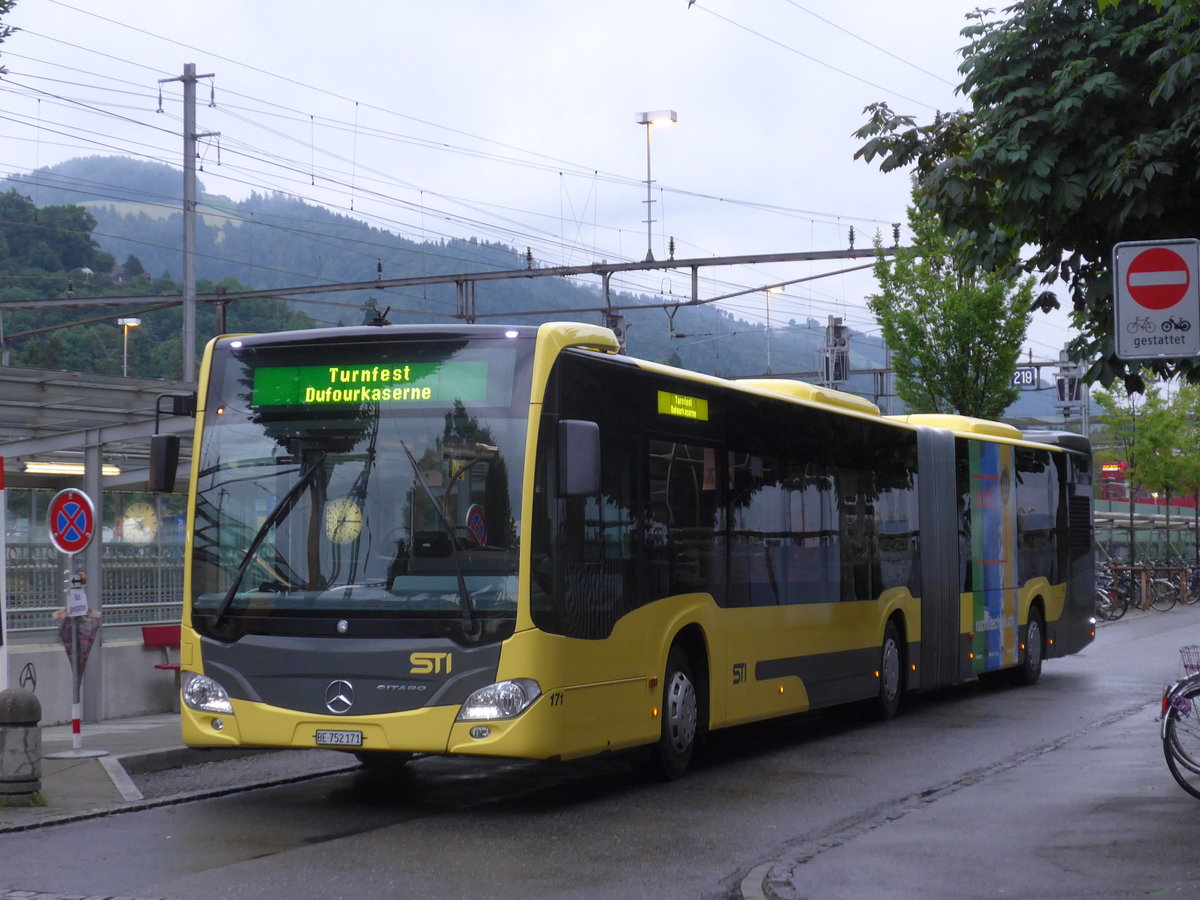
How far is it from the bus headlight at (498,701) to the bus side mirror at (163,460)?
273 cm

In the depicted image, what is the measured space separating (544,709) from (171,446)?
126 inches

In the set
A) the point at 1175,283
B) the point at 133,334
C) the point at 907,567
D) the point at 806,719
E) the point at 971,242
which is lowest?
the point at 806,719

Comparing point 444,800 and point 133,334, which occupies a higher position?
point 133,334

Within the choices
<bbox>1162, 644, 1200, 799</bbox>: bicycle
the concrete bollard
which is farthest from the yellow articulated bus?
<bbox>1162, 644, 1200, 799</bbox>: bicycle

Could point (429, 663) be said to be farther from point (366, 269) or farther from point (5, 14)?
point (366, 269)

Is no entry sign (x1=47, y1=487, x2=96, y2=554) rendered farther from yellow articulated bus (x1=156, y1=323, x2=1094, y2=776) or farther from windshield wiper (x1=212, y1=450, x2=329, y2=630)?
windshield wiper (x1=212, y1=450, x2=329, y2=630)

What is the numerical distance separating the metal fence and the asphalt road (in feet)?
12.7

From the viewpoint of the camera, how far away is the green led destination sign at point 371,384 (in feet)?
35.2

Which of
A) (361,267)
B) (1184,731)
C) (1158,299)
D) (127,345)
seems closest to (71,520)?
(1184,731)

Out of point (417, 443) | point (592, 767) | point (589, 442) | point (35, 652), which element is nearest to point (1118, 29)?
point (589, 442)

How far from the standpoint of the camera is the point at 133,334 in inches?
2744

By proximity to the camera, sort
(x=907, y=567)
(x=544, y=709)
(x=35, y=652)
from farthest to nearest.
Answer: (x=907, y=567) < (x=35, y=652) < (x=544, y=709)

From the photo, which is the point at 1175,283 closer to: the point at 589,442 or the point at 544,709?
the point at 589,442

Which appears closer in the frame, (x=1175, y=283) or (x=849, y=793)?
(x=1175, y=283)
